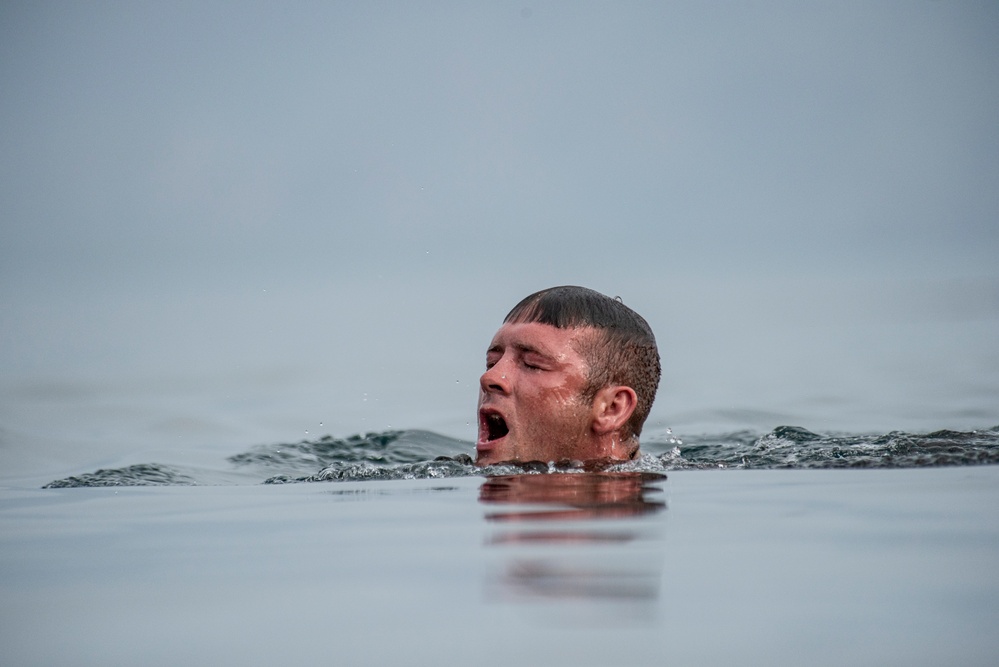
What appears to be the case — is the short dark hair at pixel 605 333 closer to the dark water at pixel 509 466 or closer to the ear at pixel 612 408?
the ear at pixel 612 408

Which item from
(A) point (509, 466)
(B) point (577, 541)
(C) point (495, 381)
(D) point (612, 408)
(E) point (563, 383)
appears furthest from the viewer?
(D) point (612, 408)

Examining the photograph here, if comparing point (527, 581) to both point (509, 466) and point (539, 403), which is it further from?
point (539, 403)

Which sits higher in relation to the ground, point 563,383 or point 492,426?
point 563,383

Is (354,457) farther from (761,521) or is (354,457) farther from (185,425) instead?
(761,521)

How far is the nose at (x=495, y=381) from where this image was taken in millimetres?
5977

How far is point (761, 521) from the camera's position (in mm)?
3213

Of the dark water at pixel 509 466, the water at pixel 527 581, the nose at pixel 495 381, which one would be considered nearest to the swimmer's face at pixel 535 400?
the nose at pixel 495 381

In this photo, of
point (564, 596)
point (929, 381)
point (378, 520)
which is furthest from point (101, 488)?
point (929, 381)

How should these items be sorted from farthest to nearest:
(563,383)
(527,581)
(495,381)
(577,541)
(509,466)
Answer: (563,383) → (495,381) → (509,466) → (577,541) → (527,581)

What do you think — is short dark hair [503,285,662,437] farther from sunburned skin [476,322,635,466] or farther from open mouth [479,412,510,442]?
open mouth [479,412,510,442]

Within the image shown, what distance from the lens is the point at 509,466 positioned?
5.63m

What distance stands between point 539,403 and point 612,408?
48 cm

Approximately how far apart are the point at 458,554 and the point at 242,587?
0.52 meters

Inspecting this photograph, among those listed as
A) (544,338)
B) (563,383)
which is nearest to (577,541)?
(563,383)
